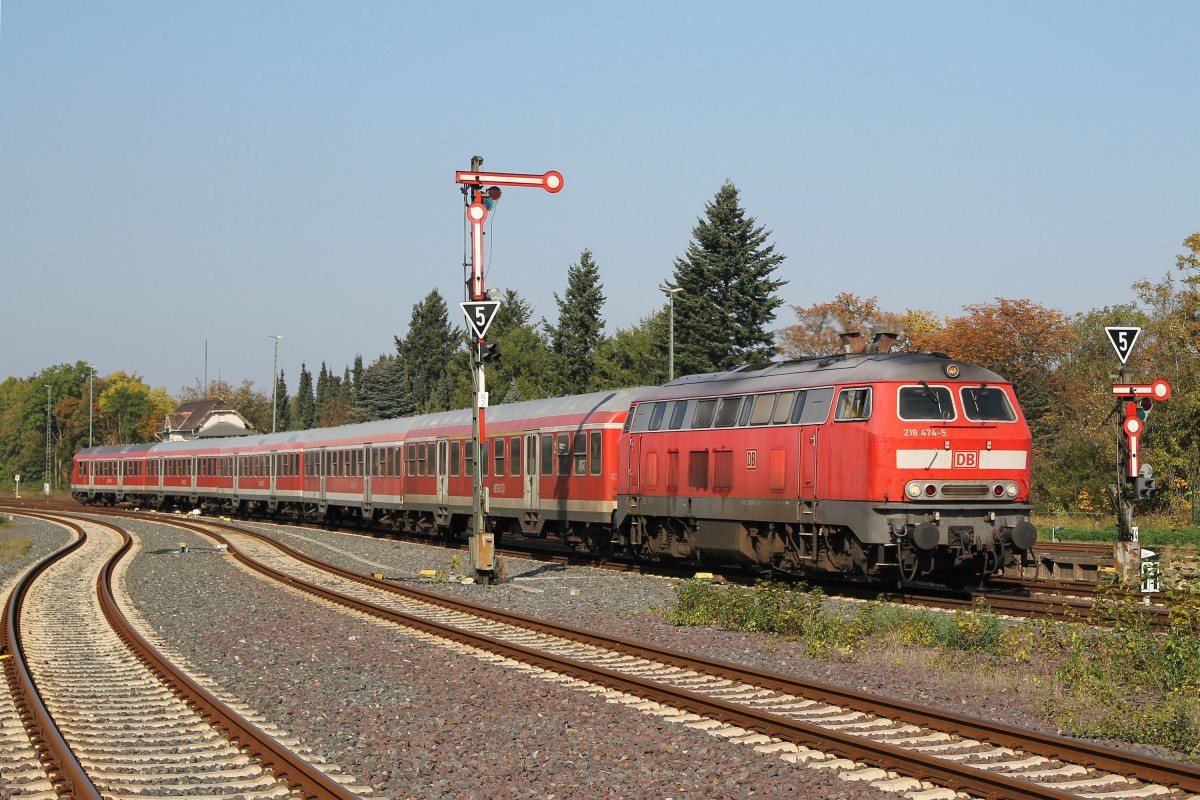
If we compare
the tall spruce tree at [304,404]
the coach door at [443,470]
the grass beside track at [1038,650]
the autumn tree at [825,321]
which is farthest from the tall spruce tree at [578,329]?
the tall spruce tree at [304,404]

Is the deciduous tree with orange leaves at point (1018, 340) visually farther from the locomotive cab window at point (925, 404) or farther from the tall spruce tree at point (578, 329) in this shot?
the locomotive cab window at point (925, 404)

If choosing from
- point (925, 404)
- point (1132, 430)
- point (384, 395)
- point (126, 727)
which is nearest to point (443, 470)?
point (925, 404)

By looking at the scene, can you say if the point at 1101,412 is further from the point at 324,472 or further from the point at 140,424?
the point at 140,424

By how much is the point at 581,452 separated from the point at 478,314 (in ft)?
17.7

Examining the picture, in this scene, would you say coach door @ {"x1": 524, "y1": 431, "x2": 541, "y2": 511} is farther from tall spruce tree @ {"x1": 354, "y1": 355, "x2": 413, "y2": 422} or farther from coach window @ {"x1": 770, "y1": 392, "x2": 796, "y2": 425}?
tall spruce tree @ {"x1": 354, "y1": 355, "x2": 413, "y2": 422}

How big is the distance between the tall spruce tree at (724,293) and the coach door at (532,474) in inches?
1409

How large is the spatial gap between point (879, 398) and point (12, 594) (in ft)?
47.6

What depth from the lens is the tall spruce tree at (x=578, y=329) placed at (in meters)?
88.9

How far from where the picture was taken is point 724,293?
65125mm

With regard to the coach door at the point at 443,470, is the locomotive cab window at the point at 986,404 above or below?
above

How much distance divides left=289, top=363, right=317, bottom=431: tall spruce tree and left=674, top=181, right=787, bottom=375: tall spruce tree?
403ft

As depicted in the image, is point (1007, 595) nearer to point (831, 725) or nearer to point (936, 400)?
point (936, 400)

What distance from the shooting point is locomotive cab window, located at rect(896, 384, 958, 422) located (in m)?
17.8

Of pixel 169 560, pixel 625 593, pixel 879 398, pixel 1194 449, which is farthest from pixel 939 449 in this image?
pixel 1194 449
